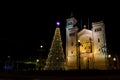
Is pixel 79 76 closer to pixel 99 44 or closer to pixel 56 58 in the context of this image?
pixel 56 58

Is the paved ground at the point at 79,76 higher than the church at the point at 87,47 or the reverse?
the reverse

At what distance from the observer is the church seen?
65438 millimetres

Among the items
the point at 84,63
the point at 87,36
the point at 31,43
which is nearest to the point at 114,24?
the point at 87,36

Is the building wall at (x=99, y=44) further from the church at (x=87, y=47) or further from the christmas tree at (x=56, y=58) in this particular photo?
the christmas tree at (x=56, y=58)

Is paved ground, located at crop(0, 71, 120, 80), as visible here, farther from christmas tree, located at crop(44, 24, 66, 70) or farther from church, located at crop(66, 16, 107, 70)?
church, located at crop(66, 16, 107, 70)

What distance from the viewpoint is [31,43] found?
225 feet

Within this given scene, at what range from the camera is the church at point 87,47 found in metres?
65.4

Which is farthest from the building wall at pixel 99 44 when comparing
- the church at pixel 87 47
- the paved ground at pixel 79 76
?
the paved ground at pixel 79 76

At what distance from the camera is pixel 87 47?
69.2 metres

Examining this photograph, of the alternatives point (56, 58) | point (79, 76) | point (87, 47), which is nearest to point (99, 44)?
point (87, 47)

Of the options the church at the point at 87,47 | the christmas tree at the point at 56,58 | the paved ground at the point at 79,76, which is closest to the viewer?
the paved ground at the point at 79,76

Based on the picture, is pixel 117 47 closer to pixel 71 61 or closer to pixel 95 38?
pixel 95 38

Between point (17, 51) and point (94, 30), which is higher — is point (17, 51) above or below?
below

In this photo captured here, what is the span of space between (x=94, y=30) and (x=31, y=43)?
18.2 meters
